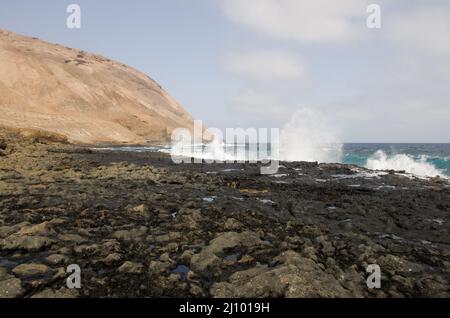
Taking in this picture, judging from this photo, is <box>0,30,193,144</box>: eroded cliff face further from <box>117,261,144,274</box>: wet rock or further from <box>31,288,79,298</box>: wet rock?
<box>31,288,79,298</box>: wet rock

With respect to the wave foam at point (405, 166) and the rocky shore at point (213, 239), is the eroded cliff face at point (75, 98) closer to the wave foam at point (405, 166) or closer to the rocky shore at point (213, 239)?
the rocky shore at point (213, 239)

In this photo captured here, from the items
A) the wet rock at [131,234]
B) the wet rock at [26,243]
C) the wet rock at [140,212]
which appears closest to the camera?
the wet rock at [26,243]

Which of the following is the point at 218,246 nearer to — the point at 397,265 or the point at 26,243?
the point at 397,265

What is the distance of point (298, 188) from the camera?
14.2 meters

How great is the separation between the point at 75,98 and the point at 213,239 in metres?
63.3

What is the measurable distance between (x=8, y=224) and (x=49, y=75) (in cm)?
6339

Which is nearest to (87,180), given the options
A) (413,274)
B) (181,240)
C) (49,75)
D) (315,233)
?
(181,240)

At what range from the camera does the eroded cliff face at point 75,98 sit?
48.8 meters

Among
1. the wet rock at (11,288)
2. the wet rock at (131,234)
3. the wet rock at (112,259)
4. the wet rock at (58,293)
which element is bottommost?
the wet rock at (58,293)

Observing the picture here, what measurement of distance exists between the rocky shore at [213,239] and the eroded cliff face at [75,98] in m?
29.3

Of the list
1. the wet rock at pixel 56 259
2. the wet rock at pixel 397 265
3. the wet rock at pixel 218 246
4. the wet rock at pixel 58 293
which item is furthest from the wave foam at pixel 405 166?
the wet rock at pixel 58 293

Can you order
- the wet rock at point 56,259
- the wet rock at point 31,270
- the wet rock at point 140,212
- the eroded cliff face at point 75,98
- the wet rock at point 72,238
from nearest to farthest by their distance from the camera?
the wet rock at point 31,270, the wet rock at point 56,259, the wet rock at point 72,238, the wet rock at point 140,212, the eroded cliff face at point 75,98

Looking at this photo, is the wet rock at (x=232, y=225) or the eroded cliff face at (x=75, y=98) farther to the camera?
the eroded cliff face at (x=75, y=98)
